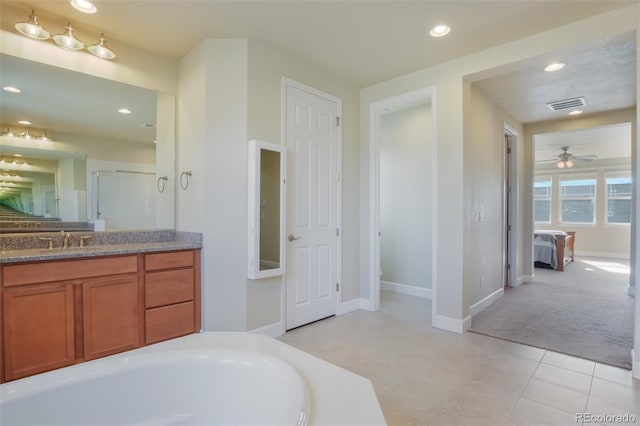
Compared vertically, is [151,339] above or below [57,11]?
below

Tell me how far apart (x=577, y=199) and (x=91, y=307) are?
10.8 metres

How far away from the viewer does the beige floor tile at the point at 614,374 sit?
2.21 metres

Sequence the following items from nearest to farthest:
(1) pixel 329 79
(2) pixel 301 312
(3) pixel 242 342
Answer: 1. (3) pixel 242 342
2. (2) pixel 301 312
3. (1) pixel 329 79

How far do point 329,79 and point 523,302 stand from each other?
370cm

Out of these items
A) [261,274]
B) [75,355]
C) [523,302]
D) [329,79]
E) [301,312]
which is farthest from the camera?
[523,302]

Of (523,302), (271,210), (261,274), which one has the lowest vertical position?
(523,302)

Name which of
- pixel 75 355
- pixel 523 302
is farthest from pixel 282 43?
pixel 523 302

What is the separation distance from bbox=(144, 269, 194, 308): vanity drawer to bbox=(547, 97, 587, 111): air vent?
4953mm

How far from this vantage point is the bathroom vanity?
6.62 feet

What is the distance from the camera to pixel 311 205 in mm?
3365

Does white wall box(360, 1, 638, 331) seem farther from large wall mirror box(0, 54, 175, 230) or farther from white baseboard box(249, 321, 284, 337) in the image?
large wall mirror box(0, 54, 175, 230)

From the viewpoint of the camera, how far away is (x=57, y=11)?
7.74ft

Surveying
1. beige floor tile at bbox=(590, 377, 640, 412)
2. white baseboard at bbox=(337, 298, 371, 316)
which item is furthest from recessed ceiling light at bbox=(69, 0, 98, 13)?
beige floor tile at bbox=(590, 377, 640, 412)

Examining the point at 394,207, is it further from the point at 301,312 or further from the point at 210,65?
the point at 210,65
